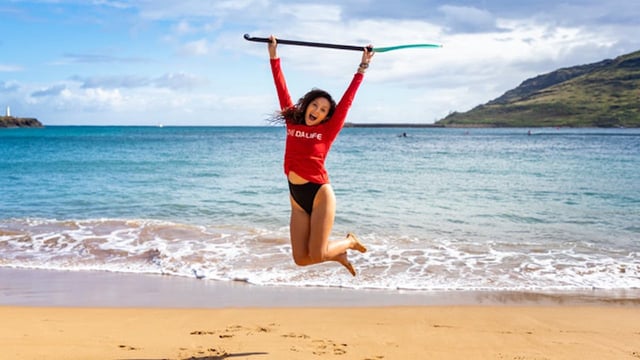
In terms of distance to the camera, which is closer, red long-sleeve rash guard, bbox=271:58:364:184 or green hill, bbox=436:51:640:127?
red long-sleeve rash guard, bbox=271:58:364:184

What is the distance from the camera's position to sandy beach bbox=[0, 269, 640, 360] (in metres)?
6.52

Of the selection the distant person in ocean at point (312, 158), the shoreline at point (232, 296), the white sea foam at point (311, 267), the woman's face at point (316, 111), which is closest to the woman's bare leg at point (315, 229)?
the distant person in ocean at point (312, 158)

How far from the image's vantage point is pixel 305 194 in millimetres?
6227

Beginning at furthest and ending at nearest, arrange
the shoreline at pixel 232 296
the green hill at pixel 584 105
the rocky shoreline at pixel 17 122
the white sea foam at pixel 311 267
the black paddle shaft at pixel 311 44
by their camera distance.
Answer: the rocky shoreline at pixel 17 122 < the green hill at pixel 584 105 < the white sea foam at pixel 311 267 < the shoreline at pixel 232 296 < the black paddle shaft at pixel 311 44

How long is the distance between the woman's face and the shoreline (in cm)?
348

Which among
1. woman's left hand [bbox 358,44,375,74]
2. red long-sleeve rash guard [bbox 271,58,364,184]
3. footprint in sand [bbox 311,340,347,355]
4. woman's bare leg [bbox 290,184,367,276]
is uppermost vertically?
woman's left hand [bbox 358,44,375,74]

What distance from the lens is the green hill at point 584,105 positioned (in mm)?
147000

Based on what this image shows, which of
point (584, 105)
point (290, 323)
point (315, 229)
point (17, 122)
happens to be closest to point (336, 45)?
point (315, 229)

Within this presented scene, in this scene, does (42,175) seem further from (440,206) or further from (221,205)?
(440,206)

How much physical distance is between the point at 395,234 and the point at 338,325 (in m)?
7.02

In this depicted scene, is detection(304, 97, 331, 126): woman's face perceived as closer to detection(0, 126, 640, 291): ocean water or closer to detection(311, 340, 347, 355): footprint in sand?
detection(311, 340, 347, 355): footprint in sand

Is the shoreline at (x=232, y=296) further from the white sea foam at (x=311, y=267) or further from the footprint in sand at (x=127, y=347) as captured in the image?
the footprint in sand at (x=127, y=347)

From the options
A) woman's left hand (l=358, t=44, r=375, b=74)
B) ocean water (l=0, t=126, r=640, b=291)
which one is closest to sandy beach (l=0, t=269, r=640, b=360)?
ocean water (l=0, t=126, r=640, b=291)

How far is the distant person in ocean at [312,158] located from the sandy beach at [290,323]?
1215mm
